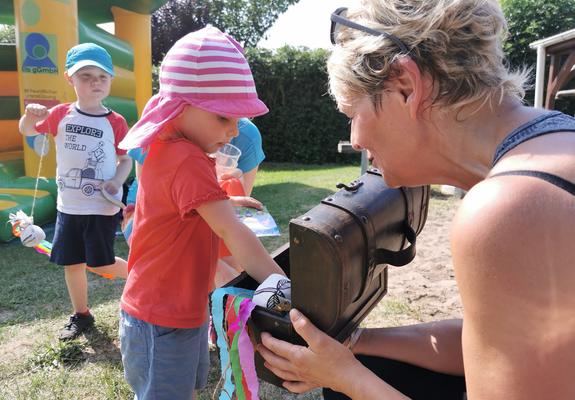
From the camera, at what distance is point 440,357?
1.64m

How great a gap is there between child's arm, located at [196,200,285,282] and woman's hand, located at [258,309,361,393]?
0.23 metres

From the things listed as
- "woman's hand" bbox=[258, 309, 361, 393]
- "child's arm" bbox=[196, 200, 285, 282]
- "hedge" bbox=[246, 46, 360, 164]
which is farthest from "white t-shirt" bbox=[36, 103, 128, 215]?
"hedge" bbox=[246, 46, 360, 164]

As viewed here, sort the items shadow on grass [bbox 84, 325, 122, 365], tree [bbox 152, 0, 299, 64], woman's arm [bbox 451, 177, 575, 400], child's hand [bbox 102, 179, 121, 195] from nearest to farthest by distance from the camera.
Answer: woman's arm [bbox 451, 177, 575, 400] < shadow on grass [bbox 84, 325, 122, 365] < child's hand [bbox 102, 179, 121, 195] < tree [bbox 152, 0, 299, 64]

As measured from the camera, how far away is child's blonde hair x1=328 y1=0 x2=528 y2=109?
3.53 feet

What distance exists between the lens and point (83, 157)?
3094 mm

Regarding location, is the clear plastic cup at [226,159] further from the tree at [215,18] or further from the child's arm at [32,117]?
the tree at [215,18]

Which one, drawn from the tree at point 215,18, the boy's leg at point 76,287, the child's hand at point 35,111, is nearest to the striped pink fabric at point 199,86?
the boy's leg at point 76,287

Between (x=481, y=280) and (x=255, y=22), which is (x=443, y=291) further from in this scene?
(x=255, y=22)

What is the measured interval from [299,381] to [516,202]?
2.74 feet

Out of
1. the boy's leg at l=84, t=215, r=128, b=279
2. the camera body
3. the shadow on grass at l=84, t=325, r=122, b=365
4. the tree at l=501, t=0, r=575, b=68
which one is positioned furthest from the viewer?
the tree at l=501, t=0, r=575, b=68

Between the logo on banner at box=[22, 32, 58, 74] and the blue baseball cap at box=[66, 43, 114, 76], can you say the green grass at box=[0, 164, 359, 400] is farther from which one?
the logo on banner at box=[22, 32, 58, 74]

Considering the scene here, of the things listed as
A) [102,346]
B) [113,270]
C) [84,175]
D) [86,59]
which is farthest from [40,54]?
[102,346]

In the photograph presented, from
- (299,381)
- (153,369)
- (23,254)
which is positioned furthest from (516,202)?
(23,254)

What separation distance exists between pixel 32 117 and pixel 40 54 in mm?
2729
